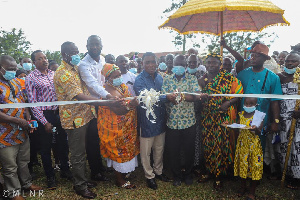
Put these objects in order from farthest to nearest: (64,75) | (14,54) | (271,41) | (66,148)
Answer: (271,41)
(14,54)
(66,148)
(64,75)

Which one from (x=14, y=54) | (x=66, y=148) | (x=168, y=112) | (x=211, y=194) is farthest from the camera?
(x=14, y=54)

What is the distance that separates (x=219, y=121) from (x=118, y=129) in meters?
1.69

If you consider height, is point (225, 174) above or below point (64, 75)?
below

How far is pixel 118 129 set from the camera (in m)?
3.58

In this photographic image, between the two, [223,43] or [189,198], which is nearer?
[189,198]

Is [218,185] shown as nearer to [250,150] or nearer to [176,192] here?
[176,192]

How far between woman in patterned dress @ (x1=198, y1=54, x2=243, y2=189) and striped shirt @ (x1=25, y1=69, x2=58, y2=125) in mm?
2662

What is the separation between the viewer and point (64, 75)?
3.29 metres

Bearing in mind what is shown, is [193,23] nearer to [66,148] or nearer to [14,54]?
[66,148]

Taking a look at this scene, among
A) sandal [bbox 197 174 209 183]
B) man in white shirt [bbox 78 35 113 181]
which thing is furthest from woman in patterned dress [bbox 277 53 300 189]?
man in white shirt [bbox 78 35 113 181]

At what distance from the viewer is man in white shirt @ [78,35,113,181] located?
3451 mm

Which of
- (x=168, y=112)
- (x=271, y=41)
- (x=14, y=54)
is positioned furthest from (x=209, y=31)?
(x=271, y=41)

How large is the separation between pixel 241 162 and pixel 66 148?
10.3 ft

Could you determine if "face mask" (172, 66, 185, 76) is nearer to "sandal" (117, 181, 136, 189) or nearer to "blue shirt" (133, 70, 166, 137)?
"blue shirt" (133, 70, 166, 137)
